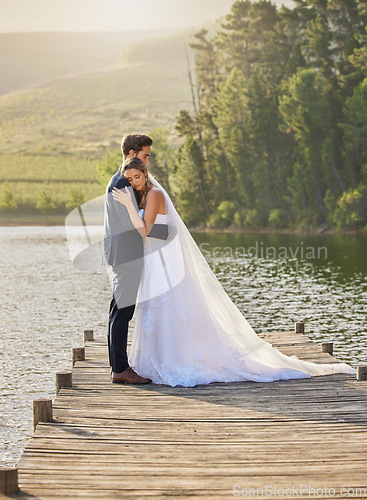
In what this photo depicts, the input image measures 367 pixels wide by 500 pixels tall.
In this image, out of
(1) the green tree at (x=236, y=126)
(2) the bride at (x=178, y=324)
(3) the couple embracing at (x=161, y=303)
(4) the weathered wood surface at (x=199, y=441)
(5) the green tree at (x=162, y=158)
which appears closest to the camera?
(4) the weathered wood surface at (x=199, y=441)

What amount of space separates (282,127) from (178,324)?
199 ft

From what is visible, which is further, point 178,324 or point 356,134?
point 356,134

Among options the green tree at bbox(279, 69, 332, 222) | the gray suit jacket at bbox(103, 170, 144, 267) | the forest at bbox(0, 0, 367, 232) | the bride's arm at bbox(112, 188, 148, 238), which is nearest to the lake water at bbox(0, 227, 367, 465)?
the gray suit jacket at bbox(103, 170, 144, 267)

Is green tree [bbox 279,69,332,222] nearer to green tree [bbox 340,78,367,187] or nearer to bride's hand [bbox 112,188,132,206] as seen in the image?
green tree [bbox 340,78,367,187]

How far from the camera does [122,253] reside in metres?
7.62

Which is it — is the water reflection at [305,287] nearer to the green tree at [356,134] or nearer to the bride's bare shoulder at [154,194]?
the bride's bare shoulder at [154,194]

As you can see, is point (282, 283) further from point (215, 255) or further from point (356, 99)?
point (356, 99)

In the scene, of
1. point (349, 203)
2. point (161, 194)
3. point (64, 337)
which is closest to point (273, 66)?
point (349, 203)

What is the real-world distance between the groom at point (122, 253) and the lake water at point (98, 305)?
76.3 inches

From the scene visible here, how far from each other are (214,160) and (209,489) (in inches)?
2729

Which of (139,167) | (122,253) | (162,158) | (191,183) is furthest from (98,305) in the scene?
(162,158)

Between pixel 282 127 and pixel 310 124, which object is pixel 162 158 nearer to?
pixel 282 127

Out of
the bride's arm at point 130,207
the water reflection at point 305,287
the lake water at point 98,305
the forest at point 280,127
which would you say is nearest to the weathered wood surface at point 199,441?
the bride's arm at point 130,207

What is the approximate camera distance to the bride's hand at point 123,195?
296 inches
